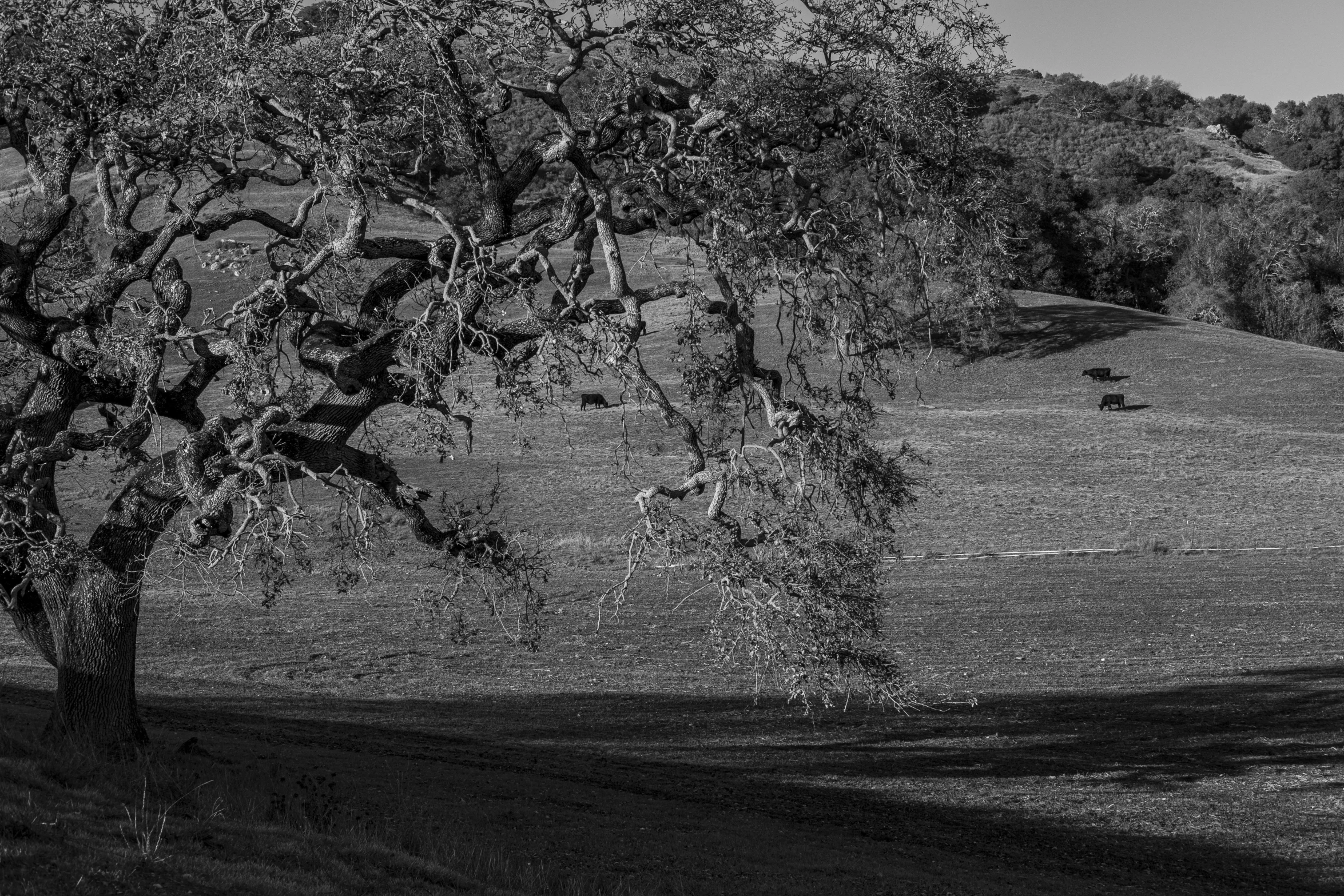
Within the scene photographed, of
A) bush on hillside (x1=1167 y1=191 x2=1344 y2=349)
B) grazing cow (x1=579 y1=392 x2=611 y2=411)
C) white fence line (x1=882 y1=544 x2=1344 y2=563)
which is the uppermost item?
bush on hillside (x1=1167 y1=191 x2=1344 y2=349)

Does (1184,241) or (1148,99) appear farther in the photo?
(1148,99)

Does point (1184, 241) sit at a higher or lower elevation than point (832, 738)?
higher

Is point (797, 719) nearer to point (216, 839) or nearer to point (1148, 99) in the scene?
point (216, 839)

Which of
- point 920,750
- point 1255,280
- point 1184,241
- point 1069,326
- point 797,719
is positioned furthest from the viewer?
point 1184,241

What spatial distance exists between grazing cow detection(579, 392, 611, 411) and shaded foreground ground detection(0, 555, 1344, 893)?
2560 centimetres

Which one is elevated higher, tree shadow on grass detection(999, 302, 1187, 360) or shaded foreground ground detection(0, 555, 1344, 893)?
tree shadow on grass detection(999, 302, 1187, 360)

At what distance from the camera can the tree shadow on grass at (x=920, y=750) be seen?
15.2 metres

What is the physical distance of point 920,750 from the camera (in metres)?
20.0

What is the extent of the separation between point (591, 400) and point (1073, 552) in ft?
84.7

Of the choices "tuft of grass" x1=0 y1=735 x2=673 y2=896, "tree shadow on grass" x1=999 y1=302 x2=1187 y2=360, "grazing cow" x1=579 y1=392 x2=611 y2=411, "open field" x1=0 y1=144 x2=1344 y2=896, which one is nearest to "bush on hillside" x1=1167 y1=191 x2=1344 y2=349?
"tree shadow on grass" x1=999 y1=302 x2=1187 y2=360


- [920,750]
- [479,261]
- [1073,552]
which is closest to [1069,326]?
[1073,552]

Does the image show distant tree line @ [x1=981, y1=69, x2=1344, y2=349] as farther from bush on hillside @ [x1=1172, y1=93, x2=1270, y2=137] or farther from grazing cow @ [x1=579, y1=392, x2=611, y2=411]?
bush on hillside @ [x1=1172, y1=93, x2=1270, y2=137]

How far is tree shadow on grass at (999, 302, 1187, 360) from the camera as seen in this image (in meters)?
71.9

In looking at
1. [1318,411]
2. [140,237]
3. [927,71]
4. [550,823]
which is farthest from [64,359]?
[1318,411]
